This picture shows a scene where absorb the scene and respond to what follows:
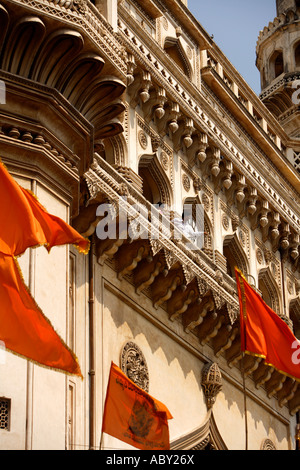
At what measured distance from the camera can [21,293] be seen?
14516 millimetres

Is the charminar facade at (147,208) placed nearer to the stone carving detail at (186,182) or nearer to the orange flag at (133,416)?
Result: the stone carving detail at (186,182)

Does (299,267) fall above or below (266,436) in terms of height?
above

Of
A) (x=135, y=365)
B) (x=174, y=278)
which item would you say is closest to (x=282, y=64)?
(x=174, y=278)

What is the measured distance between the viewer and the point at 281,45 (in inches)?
1511

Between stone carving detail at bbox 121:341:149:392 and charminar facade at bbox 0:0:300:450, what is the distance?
0.14 ft

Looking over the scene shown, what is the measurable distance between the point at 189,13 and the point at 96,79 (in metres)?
8.35

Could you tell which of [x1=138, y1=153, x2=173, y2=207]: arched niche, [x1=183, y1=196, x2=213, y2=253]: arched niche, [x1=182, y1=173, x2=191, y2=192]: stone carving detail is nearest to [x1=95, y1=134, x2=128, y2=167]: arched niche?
[x1=138, y1=153, x2=173, y2=207]: arched niche

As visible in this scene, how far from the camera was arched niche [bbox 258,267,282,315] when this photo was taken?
26891 mm

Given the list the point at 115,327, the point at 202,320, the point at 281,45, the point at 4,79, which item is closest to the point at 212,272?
the point at 202,320

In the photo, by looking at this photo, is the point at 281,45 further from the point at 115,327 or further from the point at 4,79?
the point at 4,79

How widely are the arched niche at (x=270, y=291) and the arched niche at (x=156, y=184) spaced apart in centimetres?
495

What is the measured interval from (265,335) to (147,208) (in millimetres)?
3808
